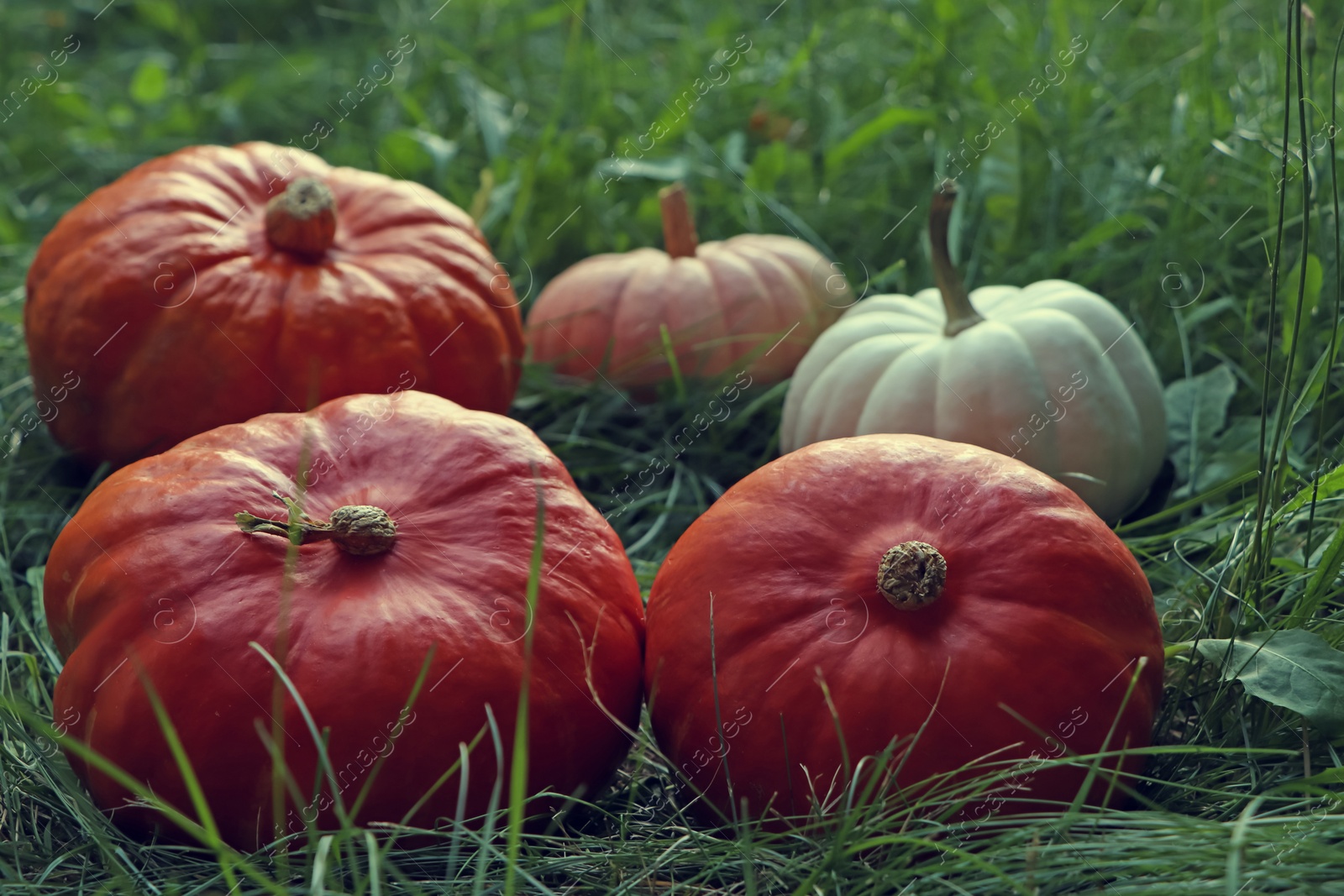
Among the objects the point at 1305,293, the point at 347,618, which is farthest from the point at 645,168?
the point at 347,618

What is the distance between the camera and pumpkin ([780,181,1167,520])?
232 cm

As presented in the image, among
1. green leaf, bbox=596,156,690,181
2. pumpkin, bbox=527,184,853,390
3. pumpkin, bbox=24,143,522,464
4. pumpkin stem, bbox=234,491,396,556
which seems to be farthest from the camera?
green leaf, bbox=596,156,690,181

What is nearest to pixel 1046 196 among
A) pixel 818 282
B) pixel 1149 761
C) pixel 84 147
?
pixel 818 282

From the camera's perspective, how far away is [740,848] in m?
1.46

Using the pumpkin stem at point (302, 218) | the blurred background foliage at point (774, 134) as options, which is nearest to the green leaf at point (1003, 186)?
the blurred background foliage at point (774, 134)

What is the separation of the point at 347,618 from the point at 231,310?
38.7 inches

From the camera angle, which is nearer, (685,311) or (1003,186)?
(685,311)

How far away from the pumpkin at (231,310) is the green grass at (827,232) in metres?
0.33

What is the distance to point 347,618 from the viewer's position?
158cm

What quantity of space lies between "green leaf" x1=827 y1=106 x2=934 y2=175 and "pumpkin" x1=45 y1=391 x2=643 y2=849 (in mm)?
2075

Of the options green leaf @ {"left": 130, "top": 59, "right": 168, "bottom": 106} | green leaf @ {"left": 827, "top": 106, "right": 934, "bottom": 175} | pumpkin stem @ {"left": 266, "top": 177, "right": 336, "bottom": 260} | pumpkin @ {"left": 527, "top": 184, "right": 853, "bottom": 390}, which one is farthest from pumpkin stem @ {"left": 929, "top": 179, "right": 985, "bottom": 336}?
green leaf @ {"left": 130, "top": 59, "right": 168, "bottom": 106}

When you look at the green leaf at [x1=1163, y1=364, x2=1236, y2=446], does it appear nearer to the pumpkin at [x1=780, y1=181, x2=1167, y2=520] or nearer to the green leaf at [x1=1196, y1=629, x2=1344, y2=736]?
the pumpkin at [x1=780, y1=181, x2=1167, y2=520]

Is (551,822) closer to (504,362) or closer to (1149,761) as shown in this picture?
(1149,761)

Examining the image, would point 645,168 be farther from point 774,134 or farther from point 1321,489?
point 1321,489
